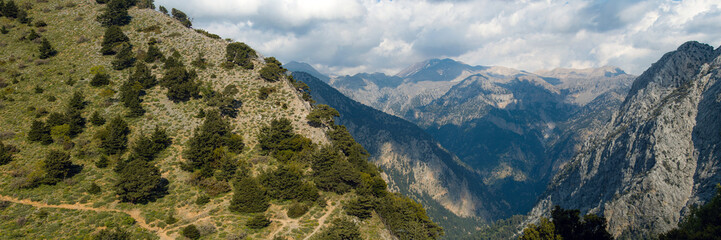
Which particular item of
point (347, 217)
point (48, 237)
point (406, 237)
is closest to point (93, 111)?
point (48, 237)

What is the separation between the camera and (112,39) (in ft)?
296

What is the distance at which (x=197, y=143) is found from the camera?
6316cm

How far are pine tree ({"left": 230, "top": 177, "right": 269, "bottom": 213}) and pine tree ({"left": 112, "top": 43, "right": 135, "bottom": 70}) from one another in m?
55.5

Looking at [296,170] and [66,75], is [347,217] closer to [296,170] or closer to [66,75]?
[296,170]

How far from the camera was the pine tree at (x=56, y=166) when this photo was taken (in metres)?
50.6

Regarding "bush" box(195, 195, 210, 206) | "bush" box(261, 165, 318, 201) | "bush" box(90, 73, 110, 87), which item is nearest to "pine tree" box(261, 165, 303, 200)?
"bush" box(261, 165, 318, 201)

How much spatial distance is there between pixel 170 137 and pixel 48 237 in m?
29.0

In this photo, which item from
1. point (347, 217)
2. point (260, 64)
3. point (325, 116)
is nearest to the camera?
point (347, 217)

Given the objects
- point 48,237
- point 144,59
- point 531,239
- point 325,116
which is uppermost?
point 144,59

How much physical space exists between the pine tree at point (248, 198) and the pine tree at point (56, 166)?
89.4ft

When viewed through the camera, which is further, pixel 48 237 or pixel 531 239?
pixel 531 239

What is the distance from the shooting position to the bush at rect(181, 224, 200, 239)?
45694 mm

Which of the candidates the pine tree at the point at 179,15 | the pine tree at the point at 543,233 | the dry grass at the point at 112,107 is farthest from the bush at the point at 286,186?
the pine tree at the point at 179,15

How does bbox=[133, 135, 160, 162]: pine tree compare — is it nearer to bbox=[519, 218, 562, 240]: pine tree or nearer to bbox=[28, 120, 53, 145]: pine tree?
bbox=[28, 120, 53, 145]: pine tree
